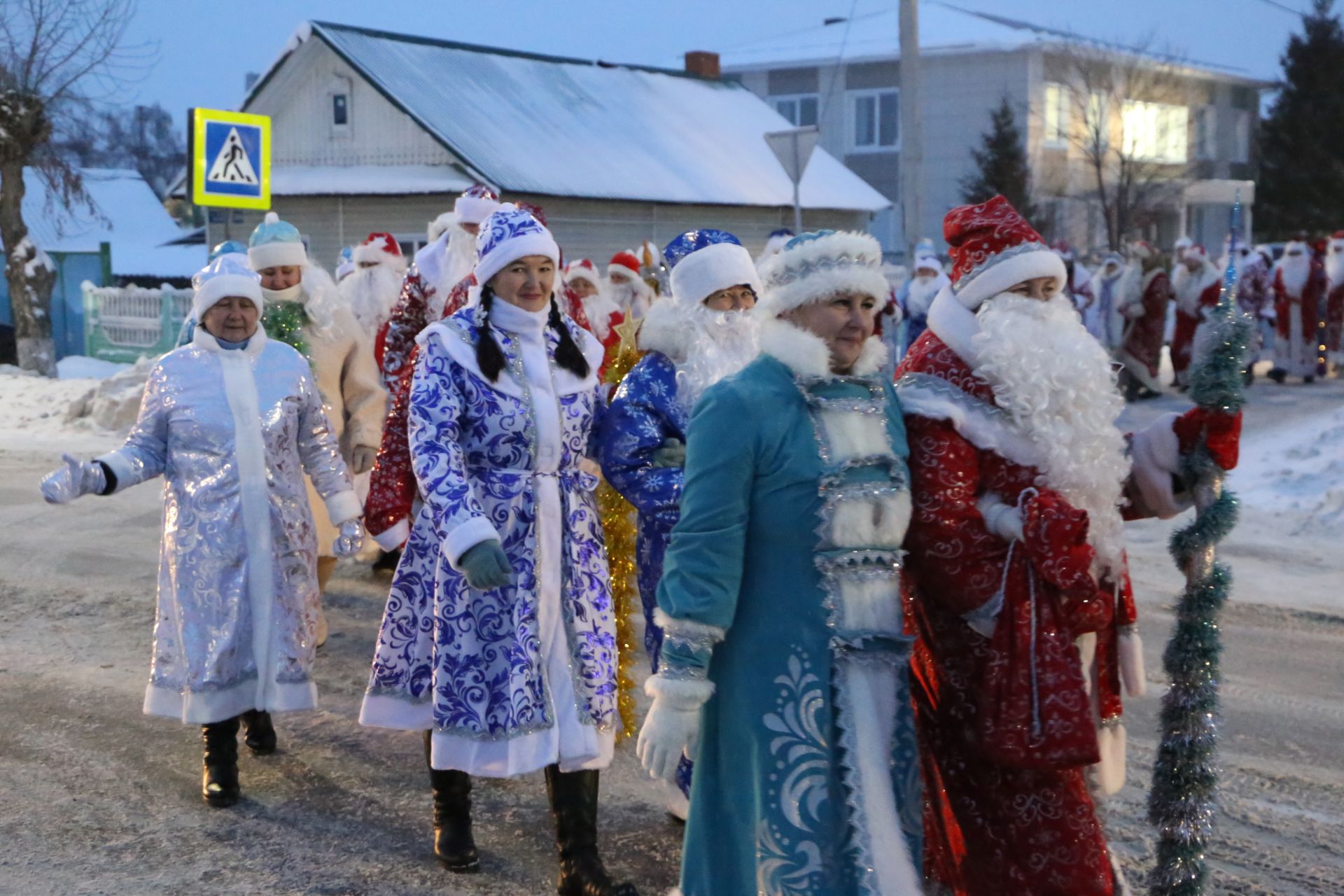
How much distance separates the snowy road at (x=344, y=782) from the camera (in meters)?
4.75

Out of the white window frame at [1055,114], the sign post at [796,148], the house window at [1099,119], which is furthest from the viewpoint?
the white window frame at [1055,114]

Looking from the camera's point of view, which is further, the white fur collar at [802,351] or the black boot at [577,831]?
the black boot at [577,831]

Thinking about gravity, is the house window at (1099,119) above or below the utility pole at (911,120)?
above

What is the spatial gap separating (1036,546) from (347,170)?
24.8 m

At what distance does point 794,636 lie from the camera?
Result: 3.37 meters

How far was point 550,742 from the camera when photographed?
4430 millimetres

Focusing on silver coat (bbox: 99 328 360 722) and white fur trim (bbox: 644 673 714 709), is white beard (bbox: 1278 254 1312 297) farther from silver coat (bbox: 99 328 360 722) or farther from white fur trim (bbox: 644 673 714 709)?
white fur trim (bbox: 644 673 714 709)

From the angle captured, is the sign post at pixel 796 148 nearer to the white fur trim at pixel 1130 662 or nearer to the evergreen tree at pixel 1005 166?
the white fur trim at pixel 1130 662

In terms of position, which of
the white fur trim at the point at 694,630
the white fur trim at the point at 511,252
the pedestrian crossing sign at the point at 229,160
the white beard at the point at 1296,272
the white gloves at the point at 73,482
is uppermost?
the pedestrian crossing sign at the point at 229,160

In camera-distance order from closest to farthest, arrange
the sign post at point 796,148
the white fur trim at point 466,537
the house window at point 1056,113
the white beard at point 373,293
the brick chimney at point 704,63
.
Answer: the white fur trim at point 466,537 → the white beard at point 373,293 → the sign post at point 796,148 → the brick chimney at point 704,63 → the house window at point 1056,113

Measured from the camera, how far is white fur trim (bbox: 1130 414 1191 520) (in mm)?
3674

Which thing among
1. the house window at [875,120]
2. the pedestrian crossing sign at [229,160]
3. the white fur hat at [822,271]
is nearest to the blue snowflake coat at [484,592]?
the white fur hat at [822,271]

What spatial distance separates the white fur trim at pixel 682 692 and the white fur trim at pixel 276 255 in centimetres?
425

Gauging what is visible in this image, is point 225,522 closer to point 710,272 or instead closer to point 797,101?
point 710,272
